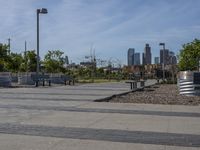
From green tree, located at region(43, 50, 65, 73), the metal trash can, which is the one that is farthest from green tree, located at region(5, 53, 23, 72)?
the metal trash can

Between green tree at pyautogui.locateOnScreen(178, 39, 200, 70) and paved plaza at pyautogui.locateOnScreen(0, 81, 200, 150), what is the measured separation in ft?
134

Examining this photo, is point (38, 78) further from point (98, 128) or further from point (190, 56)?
point (98, 128)

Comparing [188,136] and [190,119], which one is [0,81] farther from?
[188,136]

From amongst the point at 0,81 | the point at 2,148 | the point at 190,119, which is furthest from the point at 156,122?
the point at 0,81

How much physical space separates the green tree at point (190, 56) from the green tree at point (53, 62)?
20.7m

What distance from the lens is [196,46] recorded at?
56.8 metres

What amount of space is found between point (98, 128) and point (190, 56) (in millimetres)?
48382

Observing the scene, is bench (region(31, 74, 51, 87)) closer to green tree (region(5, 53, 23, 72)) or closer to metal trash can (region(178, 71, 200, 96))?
metal trash can (region(178, 71, 200, 96))

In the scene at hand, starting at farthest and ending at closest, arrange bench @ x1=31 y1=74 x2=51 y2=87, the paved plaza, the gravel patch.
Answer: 1. bench @ x1=31 y1=74 x2=51 y2=87
2. the gravel patch
3. the paved plaza

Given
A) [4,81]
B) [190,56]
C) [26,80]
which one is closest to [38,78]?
[4,81]

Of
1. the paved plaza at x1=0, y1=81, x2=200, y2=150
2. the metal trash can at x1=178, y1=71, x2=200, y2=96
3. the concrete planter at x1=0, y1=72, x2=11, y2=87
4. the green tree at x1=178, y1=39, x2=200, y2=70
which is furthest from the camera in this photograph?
the green tree at x1=178, y1=39, x2=200, y2=70

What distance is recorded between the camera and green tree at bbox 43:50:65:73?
239ft

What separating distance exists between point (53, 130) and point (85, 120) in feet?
6.94

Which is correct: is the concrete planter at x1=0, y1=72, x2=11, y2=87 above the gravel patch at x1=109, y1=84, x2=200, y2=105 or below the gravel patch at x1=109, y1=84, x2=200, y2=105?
above
